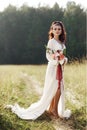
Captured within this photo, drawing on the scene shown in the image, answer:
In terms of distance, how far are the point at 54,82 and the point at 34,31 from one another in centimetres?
3133

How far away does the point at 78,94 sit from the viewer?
1070 centimetres

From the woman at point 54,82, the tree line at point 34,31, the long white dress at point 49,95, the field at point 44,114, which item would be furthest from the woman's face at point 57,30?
the tree line at point 34,31

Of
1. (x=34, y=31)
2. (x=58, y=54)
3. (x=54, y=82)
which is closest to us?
(x=58, y=54)

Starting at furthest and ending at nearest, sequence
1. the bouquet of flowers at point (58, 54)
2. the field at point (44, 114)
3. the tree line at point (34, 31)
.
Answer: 1. the tree line at point (34, 31)
2. the bouquet of flowers at point (58, 54)
3. the field at point (44, 114)

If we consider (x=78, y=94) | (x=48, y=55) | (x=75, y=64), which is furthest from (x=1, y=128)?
(x=75, y=64)

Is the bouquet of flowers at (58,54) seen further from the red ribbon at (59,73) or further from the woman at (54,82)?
the red ribbon at (59,73)

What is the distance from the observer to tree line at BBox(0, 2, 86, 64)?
3622cm

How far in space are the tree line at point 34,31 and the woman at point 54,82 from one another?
86.5 ft

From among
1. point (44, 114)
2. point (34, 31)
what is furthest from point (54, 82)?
point (34, 31)

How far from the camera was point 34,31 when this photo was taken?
129 feet

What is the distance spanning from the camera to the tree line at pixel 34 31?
3622 centimetres

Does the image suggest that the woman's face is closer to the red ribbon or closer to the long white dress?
the long white dress

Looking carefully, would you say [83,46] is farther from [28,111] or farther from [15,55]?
[28,111]

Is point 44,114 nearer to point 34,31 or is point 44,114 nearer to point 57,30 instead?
point 57,30
